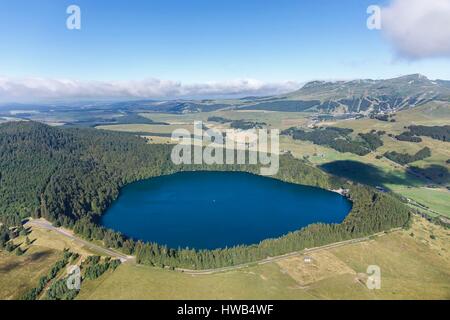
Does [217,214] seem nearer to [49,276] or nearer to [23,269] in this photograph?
[49,276]

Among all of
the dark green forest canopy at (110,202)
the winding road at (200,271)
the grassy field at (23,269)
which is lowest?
the grassy field at (23,269)

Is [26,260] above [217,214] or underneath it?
underneath

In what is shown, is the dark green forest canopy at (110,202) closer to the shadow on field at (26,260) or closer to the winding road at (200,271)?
the winding road at (200,271)

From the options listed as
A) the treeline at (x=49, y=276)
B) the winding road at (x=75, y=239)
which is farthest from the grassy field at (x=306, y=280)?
the treeline at (x=49, y=276)

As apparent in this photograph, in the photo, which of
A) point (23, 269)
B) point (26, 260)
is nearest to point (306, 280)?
point (23, 269)

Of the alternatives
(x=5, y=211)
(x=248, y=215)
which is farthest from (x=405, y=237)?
(x=5, y=211)

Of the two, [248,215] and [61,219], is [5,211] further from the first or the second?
[248,215]

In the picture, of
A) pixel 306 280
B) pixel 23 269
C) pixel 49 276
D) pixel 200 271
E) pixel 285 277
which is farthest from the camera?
pixel 23 269

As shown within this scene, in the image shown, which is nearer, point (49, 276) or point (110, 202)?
point (49, 276)
